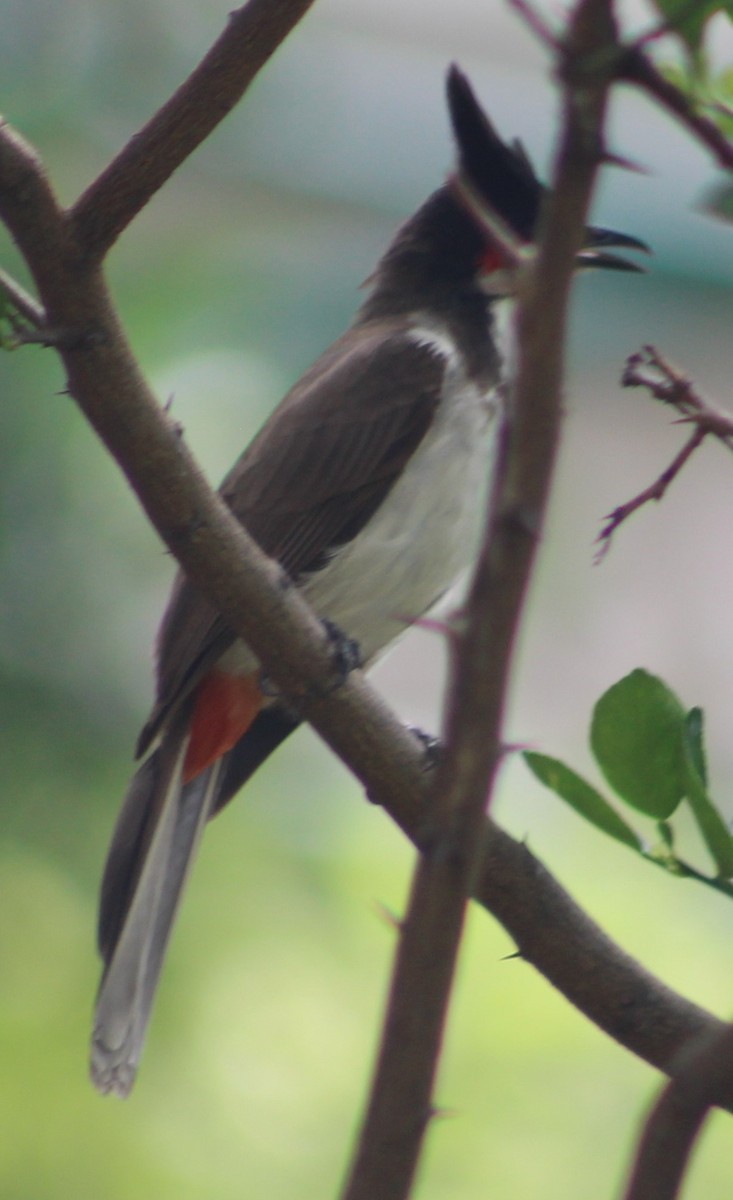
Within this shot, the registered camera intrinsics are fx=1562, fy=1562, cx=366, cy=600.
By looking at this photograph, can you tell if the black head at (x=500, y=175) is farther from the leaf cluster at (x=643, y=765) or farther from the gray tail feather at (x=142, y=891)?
the gray tail feather at (x=142, y=891)

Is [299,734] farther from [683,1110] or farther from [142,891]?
[683,1110]

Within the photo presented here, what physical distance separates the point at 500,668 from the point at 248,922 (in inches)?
91.9

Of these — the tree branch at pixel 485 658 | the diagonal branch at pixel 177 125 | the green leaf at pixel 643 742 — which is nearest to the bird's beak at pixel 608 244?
the diagonal branch at pixel 177 125

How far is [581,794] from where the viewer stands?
932 millimetres

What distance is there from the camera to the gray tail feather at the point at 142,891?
1.90 metres

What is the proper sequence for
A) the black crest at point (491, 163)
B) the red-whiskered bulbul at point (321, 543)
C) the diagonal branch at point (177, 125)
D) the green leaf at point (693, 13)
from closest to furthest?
the green leaf at point (693, 13) < the diagonal branch at point (177, 125) < the black crest at point (491, 163) < the red-whiskered bulbul at point (321, 543)

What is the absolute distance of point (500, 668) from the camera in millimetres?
511

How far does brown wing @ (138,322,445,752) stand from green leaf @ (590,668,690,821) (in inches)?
43.6

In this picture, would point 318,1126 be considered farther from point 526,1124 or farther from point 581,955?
point 581,955

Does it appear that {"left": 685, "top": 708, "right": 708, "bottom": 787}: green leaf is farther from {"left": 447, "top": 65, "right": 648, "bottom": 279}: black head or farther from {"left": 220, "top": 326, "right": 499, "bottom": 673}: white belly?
{"left": 220, "top": 326, "right": 499, "bottom": 673}: white belly

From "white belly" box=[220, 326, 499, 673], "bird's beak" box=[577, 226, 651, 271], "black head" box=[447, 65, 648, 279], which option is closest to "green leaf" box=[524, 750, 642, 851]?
"black head" box=[447, 65, 648, 279]

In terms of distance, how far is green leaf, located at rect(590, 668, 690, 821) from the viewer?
906 mm

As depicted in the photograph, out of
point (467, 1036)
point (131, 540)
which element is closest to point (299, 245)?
point (131, 540)

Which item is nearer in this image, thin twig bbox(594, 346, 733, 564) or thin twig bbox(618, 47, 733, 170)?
thin twig bbox(618, 47, 733, 170)
